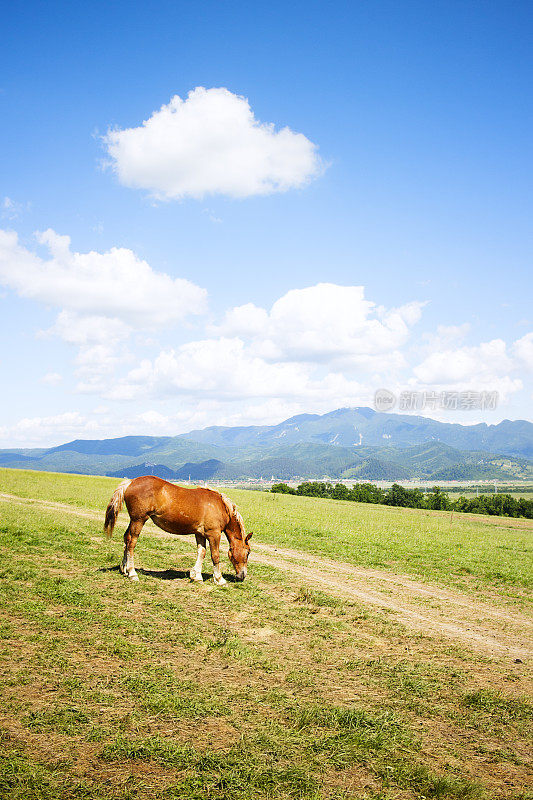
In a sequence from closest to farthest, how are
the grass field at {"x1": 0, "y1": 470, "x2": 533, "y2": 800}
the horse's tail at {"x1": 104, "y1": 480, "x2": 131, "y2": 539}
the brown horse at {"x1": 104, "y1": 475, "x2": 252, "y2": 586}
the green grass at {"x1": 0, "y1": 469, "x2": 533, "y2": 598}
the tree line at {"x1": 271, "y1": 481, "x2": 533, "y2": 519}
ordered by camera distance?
the grass field at {"x1": 0, "y1": 470, "x2": 533, "y2": 800}, the brown horse at {"x1": 104, "y1": 475, "x2": 252, "y2": 586}, the horse's tail at {"x1": 104, "y1": 480, "x2": 131, "y2": 539}, the green grass at {"x1": 0, "y1": 469, "x2": 533, "y2": 598}, the tree line at {"x1": 271, "y1": 481, "x2": 533, "y2": 519}

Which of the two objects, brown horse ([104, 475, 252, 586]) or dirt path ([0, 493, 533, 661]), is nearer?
dirt path ([0, 493, 533, 661])

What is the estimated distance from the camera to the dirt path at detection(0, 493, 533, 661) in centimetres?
1252

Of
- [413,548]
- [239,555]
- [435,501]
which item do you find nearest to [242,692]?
[239,555]

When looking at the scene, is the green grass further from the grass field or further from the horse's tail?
the horse's tail

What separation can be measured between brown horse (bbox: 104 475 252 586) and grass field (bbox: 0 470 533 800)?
79 centimetres

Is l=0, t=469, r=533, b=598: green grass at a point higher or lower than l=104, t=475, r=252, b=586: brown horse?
lower

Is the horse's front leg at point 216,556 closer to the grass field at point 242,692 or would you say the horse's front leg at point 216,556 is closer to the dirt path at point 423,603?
the grass field at point 242,692

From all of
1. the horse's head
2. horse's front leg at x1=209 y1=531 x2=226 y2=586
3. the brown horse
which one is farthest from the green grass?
the brown horse

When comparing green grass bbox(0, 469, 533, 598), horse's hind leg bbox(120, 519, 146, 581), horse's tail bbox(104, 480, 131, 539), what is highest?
horse's tail bbox(104, 480, 131, 539)

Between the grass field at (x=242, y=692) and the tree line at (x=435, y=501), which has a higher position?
Result: the grass field at (x=242, y=692)

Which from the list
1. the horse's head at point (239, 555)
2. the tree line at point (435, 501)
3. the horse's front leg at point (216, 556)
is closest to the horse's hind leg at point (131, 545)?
the horse's front leg at point (216, 556)

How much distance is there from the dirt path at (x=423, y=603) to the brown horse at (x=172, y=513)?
14.0 ft

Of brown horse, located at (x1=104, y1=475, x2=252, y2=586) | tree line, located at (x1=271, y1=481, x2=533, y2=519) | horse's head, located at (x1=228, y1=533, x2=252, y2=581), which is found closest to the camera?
brown horse, located at (x1=104, y1=475, x2=252, y2=586)

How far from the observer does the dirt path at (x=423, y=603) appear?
12.5 m
